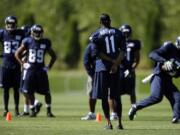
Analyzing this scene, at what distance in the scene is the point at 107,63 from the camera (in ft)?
55.8

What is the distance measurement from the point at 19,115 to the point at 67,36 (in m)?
39.2

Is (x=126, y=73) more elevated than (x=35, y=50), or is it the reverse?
(x=35, y=50)

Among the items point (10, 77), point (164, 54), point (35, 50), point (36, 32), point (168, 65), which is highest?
point (36, 32)

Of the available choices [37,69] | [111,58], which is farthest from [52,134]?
[37,69]

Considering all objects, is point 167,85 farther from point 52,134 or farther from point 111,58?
point 52,134

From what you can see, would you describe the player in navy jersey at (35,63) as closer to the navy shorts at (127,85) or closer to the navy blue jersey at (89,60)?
the navy blue jersey at (89,60)

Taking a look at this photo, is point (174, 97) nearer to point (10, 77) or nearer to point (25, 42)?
point (25, 42)

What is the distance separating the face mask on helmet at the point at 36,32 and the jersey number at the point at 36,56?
12.0 inches

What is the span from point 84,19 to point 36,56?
3816 cm

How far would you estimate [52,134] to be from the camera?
15.7 meters

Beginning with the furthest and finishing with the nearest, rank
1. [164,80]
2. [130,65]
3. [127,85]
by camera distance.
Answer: [127,85] → [130,65] → [164,80]

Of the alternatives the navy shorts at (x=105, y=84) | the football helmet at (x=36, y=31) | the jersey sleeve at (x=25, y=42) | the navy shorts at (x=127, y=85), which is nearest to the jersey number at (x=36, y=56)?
the jersey sleeve at (x=25, y=42)

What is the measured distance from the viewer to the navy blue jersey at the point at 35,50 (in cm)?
2088

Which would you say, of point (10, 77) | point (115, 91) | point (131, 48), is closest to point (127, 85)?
point (131, 48)
